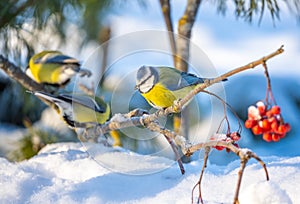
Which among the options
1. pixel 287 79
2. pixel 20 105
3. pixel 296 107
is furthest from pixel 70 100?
pixel 287 79

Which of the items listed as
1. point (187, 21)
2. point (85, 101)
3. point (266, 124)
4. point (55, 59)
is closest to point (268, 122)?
point (266, 124)

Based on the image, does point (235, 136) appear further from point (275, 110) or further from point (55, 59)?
point (55, 59)

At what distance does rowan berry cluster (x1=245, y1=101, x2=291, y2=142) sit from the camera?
0.52 metres

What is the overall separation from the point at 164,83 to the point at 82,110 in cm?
30

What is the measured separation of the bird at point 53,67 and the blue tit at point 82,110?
1.48 feet

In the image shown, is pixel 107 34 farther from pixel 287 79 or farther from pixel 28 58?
pixel 287 79

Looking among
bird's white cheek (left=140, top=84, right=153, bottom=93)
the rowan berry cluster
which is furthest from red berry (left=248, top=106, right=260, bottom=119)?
bird's white cheek (left=140, top=84, right=153, bottom=93)

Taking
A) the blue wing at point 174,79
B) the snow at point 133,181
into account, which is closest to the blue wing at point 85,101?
the snow at point 133,181

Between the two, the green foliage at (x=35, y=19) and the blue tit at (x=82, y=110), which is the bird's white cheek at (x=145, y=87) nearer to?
the blue tit at (x=82, y=110)

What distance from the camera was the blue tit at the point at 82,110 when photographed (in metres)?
0.84

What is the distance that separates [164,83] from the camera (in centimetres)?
60

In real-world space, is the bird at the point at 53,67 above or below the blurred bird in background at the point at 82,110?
below

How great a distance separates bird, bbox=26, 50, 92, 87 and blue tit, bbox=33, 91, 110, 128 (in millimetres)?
450

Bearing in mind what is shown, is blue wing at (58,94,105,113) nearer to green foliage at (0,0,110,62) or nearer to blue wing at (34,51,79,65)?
green foliage at (0,0,110,62)
